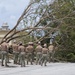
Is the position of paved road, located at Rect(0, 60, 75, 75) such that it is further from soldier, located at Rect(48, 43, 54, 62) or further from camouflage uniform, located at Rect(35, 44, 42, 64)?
soldier, located at Rect(48, 43, 54, 62)

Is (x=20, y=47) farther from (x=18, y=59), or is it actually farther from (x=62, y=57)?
(x=62, y=57)

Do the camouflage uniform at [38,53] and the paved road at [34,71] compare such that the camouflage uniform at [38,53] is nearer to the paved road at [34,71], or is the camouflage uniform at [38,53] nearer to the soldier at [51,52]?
the soldier at [51,52]

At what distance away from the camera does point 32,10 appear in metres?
28.4

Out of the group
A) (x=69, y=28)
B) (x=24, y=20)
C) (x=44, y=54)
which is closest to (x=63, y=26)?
(x=69, y=28)

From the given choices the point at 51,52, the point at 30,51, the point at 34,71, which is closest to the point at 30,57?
the point at 30,51

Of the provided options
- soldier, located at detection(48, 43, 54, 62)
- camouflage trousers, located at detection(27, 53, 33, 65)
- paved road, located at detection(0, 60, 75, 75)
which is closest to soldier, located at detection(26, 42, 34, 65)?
camouflage trousers, located at detection(27, 53, 33, 65)

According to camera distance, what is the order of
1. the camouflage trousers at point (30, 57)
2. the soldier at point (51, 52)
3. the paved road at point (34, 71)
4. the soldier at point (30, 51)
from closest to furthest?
the paved road at point (34, 71) → the soldier at point (30, 51) → the camouflage trousers at point (30, 57) → the soldier at point (51, 52)

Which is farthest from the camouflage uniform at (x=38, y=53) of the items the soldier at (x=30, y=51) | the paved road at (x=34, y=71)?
the paved road at (x=34, y=71)

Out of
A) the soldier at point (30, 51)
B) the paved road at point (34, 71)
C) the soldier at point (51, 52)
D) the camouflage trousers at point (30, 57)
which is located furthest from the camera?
the soldier at point (51, 52)

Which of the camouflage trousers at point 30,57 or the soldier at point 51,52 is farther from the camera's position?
the soldier at point 51,52

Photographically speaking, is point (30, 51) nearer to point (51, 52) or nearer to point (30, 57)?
point (30, 57)

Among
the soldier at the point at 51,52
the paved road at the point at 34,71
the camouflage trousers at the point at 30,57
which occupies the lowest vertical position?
the paved road at the point at 34,71

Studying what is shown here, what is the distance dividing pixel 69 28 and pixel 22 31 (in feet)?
14.0

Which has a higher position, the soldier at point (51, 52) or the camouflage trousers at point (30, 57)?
the soldier at point (51, 52)
